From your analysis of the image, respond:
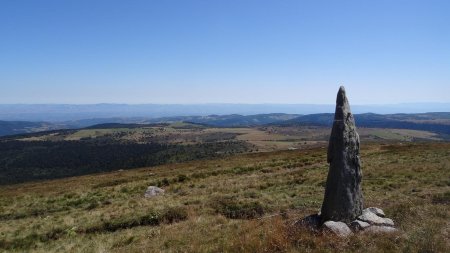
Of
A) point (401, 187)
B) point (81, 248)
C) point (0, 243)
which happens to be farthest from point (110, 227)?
point (401, 187)

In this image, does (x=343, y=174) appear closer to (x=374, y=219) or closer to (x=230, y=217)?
(x=374, y=219)

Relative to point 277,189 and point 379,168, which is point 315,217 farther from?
point 379,168

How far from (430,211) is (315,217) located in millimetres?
A: 4183

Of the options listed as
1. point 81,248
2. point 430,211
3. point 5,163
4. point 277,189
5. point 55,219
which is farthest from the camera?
point 5,163

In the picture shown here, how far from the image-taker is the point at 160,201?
23.3m

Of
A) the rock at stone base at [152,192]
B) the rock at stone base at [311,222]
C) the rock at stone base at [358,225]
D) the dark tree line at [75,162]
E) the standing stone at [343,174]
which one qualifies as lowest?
the dark tree line at [75,162]

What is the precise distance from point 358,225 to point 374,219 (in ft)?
2.63

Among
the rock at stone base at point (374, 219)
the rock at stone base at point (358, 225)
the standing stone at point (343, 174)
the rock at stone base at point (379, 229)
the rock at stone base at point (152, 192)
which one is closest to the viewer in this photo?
the rock at stone base at point (379, 229)

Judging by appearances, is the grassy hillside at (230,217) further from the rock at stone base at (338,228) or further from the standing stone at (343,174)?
the standing stone at (343,174)

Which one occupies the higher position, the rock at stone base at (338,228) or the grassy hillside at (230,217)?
the rock at stone base at (338,228)

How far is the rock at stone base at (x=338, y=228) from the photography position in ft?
39.4

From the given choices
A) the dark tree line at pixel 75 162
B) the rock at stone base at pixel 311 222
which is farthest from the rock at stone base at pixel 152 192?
the dark tree line at pixel 75 162

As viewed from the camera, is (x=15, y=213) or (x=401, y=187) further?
(x=15, y=213)

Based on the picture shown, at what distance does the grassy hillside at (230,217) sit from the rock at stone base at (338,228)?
0.62 meters
